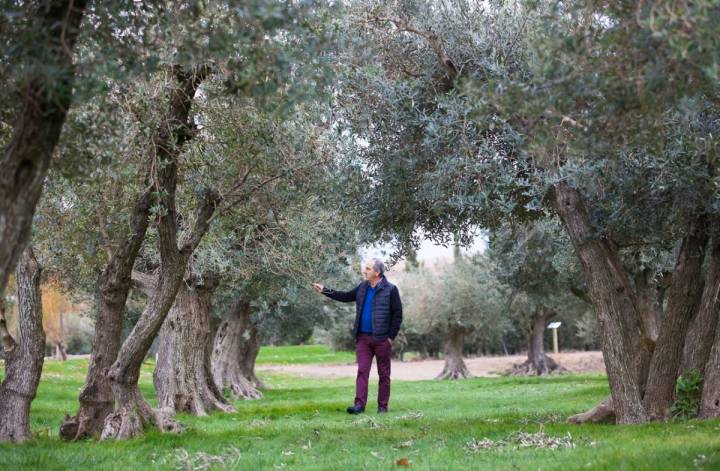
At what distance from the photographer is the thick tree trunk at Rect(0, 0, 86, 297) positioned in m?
5.30

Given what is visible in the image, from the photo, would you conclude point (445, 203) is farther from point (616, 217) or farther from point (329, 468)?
point (329, 468)

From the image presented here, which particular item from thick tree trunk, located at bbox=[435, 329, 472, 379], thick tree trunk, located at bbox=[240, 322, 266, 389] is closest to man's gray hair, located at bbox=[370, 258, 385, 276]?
thick tree trunk, located at bbox=[240, 322, 266, 389]

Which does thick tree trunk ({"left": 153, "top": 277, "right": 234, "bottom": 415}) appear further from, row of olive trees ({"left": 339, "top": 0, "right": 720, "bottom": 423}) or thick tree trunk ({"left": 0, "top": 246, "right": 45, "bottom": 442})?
row of olive trees ({"left": 339, "top": 0, "right": 720, "bottom": 423})

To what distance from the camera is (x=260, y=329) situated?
3375 centimetres

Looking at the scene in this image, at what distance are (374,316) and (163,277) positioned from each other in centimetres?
418

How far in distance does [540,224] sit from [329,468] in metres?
16.3

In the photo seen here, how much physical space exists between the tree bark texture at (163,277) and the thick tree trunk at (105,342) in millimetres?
383

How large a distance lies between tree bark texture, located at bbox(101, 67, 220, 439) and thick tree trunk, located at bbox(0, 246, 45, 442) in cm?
134

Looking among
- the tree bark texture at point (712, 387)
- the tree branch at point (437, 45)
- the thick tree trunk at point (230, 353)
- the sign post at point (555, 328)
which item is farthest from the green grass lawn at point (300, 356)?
the tree bark texture at point (712, 387)

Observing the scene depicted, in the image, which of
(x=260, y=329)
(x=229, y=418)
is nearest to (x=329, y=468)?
(x=229, y=418)

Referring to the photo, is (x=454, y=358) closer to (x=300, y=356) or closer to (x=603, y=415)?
(x=603, y=415)

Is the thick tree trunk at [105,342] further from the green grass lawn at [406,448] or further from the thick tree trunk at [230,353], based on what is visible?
the thick tree trunk at [230,353]

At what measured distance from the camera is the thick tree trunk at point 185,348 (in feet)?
58.6

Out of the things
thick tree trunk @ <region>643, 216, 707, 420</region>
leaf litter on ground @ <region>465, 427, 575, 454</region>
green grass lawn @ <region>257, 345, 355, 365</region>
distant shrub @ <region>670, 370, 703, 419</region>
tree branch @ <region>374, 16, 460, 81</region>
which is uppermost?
tree branch @ <region>374, 16, 460, 81</region>
